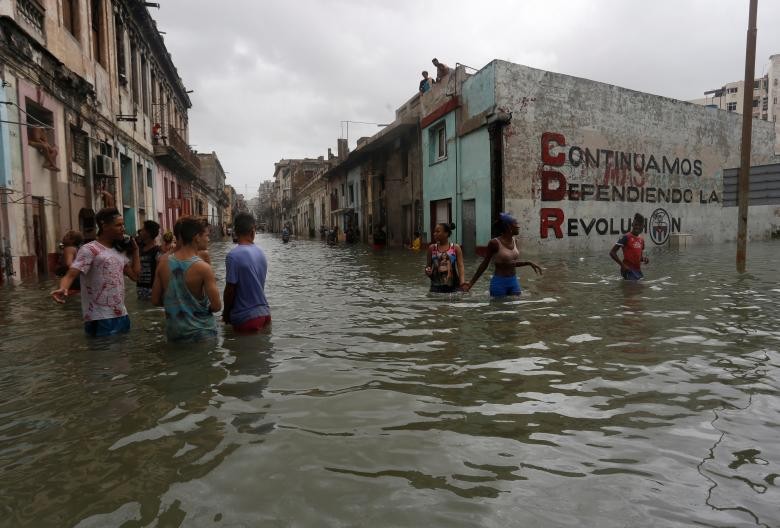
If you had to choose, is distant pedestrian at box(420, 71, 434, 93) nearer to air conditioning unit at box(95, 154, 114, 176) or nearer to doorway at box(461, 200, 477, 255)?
doorway at box(461, 200, 477, 255)

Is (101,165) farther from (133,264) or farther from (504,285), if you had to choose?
(504,285)

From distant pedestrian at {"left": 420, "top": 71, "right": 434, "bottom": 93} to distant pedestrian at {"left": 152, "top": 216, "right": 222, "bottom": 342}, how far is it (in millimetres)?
19305

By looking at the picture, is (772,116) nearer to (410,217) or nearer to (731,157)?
(731,157)

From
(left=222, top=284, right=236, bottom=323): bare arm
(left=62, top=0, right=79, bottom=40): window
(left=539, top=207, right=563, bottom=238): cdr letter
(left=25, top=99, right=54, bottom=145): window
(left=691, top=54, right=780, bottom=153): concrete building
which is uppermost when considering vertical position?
(left=691, top=54, right=780, bottom=153): concrete building

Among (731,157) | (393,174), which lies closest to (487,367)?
(393,174)

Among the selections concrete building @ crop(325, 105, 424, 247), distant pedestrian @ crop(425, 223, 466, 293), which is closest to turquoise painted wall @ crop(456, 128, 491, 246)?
concrete building @ crop(325, 105, 424, 247)

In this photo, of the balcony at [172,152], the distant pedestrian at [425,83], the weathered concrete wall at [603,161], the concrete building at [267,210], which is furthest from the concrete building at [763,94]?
the concrete building at [267,210]

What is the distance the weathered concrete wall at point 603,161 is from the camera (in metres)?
17.2

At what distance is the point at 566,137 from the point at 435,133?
5910mm

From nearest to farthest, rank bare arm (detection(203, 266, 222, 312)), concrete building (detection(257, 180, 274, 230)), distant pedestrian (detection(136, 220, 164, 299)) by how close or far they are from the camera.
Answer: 1. bare arm (detection(203, 266, 222, 312))
2. distant pedestrian (detection(136, 220, 164, 299))
3. concrete building (detection(257, 180, 274, 230))

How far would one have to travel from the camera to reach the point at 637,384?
376 centimetres

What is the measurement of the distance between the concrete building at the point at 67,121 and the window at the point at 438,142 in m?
12.1

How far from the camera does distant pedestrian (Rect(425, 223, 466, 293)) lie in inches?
286

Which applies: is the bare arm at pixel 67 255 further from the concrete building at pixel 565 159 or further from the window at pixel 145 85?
the window at pixel 145 85
